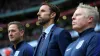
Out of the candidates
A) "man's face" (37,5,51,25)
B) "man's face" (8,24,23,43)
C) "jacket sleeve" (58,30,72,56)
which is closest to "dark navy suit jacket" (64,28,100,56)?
"jacket sleeve" (58,30,72,56)

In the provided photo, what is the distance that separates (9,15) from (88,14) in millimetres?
10023

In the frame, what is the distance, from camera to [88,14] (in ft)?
13.5

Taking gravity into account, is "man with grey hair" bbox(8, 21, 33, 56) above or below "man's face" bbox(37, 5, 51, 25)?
below

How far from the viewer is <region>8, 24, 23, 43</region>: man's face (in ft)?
17.7

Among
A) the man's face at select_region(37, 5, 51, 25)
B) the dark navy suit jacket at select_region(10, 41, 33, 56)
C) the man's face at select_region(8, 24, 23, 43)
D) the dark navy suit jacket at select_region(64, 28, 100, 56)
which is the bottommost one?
the dark navy suit jacket at select_region(10, 41, 33, 56)

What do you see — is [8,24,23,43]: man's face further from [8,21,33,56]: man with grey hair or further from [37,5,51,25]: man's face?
[37,5,51,25]: man's face

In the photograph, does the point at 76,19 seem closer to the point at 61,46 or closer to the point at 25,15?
the point at 61,46

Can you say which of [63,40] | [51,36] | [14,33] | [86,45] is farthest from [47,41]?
[14,33]

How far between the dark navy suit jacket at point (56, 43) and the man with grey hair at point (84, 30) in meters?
0.39

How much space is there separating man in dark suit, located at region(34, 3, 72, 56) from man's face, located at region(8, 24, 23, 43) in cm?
73

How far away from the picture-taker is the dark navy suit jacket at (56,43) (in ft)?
14.9

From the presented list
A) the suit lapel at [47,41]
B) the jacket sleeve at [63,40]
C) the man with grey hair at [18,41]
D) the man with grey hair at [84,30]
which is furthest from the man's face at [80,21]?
the man with grey hair at [18,41]

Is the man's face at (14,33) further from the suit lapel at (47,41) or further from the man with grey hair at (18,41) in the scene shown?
the suit lapel at (47,41)

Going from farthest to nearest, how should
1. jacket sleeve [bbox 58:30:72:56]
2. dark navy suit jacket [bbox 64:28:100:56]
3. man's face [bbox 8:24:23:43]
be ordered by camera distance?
1. man's face [bbox 8:24:23:43]
2. jacket sleeve [bbox 58:30:72:56]
3. dark navy suit jacket [bbox 64:28:100:56]
